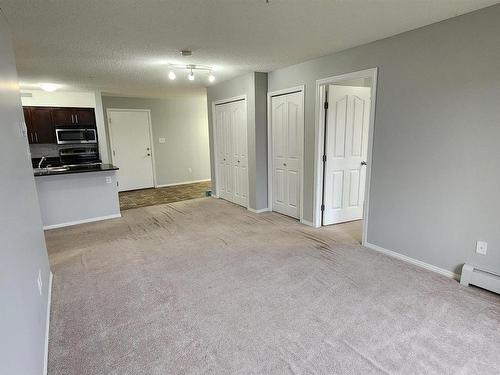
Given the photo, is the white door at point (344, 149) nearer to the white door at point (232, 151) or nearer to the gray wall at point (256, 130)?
the gray wall at point (256, 130)

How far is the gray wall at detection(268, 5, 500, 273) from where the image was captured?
2.37 m

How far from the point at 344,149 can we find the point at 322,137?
417mm

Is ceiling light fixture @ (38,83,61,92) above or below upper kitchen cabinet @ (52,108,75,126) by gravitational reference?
above

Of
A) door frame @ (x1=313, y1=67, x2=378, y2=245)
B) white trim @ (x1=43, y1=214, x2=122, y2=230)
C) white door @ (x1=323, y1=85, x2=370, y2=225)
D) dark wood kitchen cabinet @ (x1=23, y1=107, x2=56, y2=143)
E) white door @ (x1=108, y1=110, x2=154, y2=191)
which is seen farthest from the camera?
white door @ (x1=108, y1=110, x2=154, y2=191)

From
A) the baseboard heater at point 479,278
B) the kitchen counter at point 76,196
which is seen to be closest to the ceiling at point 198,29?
the kitchen counter at point 76,196

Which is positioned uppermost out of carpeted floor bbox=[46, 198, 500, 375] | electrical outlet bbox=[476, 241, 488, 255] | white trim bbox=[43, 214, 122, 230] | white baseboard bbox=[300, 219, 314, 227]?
electrical outlet bbox=[476, 241, 488, 255]

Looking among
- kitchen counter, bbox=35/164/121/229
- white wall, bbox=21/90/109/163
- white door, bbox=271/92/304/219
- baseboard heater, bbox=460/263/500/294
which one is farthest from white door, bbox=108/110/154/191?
baseboard heater, bbox=460/263/500/294

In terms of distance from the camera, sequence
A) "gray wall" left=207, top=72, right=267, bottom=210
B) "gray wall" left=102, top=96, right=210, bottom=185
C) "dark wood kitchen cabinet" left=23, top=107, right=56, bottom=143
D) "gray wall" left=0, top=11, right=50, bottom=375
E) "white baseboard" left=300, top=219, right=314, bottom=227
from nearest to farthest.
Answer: "gray wall" left=0, top=11, right=50, bottom=375 < "white baseboard" left=300, top=219, right=314, bottom=227 < "gray wall" left=207, top=72, right=267, bottom=210 < "dark wood kitchen cabinet" left=23, top=107, right=56, bottom=143 < "gray wall" left=102, top=96, right=210, bottom=185

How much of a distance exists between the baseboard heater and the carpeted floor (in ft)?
0.21

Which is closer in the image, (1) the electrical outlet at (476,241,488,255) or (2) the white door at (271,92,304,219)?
(1) the electrical outlet at (476,241,488,255)

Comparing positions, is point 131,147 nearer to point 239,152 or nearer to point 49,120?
point 49,120

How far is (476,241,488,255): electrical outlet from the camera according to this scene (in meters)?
2.50

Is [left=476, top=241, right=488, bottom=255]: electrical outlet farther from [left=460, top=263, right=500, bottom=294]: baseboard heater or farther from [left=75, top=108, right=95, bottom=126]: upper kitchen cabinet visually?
[left=75, top=108, right=95, bottom=126]: upper kitchen cabinet

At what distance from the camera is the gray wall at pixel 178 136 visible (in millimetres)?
7547
